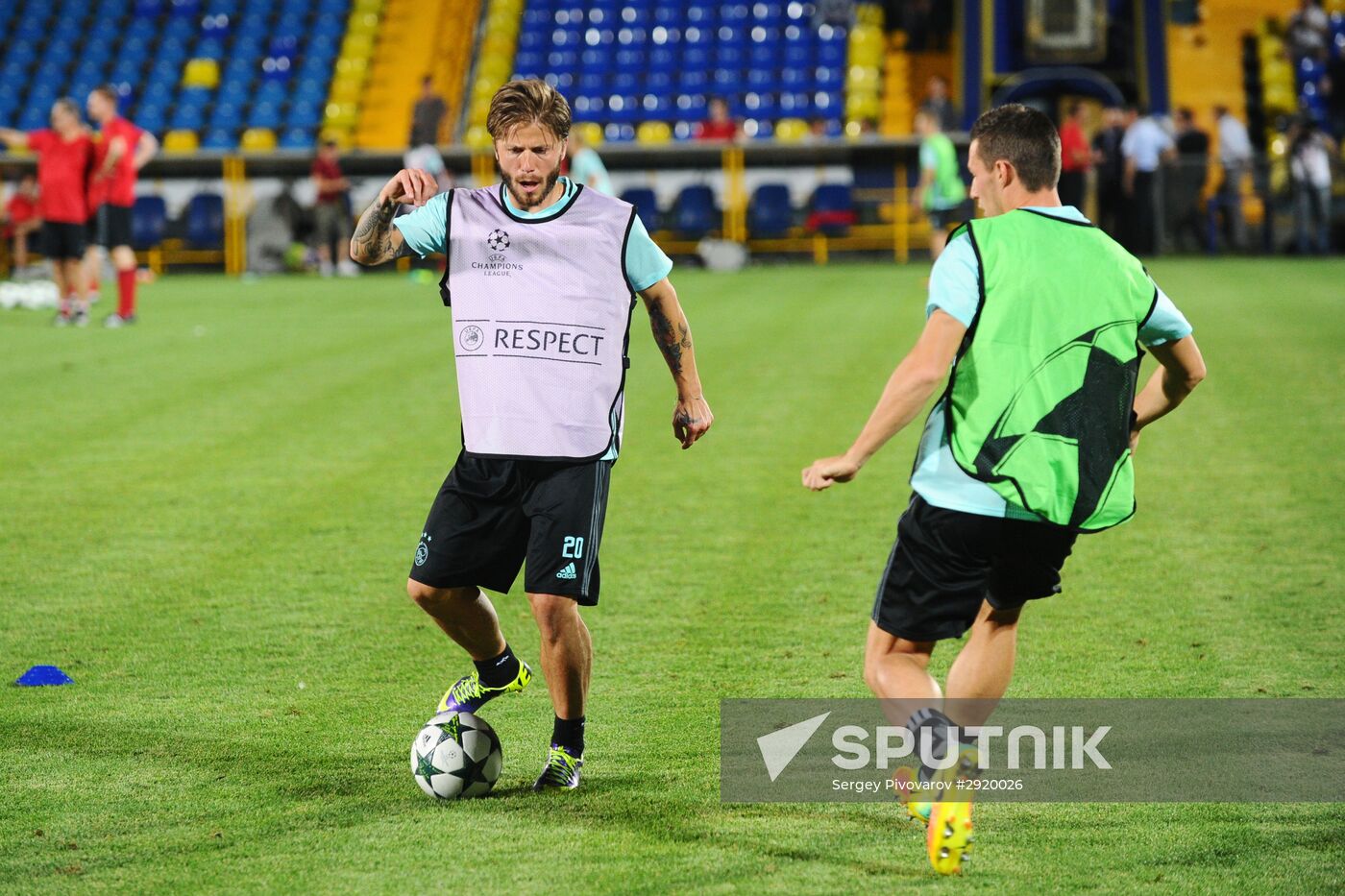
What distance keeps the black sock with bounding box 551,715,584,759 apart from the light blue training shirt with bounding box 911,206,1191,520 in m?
1.32

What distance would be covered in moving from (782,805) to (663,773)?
0.44m

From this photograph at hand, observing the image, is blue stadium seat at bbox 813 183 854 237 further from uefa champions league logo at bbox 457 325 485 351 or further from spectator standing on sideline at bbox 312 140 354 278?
uefa champions league logo at bbox 457 325 485 351

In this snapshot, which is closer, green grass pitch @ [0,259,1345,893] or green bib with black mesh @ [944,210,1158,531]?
green bib with black mesh @ [944,210,1158,531]

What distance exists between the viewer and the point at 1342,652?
6309mm

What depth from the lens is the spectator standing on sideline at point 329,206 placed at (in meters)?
28.2

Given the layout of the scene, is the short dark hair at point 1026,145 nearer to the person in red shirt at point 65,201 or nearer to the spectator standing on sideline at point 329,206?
the person in red shirt at point 65,201

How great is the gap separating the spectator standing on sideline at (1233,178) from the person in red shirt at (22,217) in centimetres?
1976

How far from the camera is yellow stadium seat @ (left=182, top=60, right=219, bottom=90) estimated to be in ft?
113

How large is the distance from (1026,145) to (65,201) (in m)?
16.9

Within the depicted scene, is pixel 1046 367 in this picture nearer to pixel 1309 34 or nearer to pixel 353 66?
pixel 1309 34

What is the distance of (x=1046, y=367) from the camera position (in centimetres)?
416

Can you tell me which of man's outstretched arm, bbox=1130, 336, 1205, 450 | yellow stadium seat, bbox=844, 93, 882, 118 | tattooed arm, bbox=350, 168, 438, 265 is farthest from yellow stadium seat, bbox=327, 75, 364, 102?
man's outstretched arm, bbox=1130, 336, 1205, 450

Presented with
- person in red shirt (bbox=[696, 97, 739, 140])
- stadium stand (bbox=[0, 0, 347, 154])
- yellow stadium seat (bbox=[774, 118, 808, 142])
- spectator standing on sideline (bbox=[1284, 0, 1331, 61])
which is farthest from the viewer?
stadium stand (bbox=[0, 0, 347, 154])

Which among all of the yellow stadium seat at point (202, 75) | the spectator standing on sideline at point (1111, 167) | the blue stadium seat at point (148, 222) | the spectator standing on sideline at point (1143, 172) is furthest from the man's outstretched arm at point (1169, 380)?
the yellow stadium seat at point (202, 75)
